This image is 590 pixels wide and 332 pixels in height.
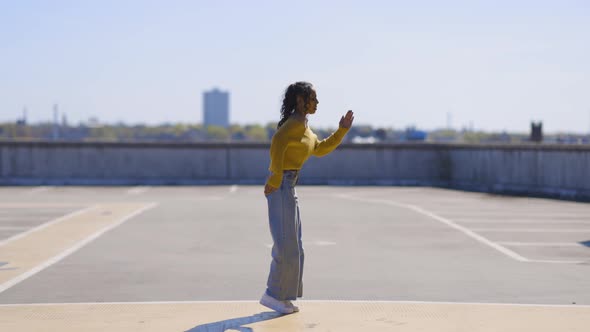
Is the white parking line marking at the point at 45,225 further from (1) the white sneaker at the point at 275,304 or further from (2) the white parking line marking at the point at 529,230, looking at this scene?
(2) the white parking line marking at the point at 529,230

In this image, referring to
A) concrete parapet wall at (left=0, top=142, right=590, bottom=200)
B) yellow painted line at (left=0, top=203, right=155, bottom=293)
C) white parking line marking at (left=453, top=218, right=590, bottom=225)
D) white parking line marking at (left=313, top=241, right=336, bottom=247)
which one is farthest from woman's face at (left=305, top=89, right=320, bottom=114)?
concrete parapet wall at (left=0, top=142, right=590, bottom=200)

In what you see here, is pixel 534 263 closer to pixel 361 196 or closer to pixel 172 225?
pixel 172 225

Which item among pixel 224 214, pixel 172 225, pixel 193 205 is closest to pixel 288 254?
pixel 172 225

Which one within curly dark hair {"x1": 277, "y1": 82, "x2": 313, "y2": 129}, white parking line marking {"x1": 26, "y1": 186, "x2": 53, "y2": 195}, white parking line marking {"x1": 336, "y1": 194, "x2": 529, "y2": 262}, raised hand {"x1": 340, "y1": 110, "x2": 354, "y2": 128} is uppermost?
curly dark hair {"x1": 277, "y1": 82, "x2": 313, "y2": 129}

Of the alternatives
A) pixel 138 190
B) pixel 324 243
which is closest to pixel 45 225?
pixel 324 243

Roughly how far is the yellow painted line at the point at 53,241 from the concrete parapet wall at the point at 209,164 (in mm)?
10954

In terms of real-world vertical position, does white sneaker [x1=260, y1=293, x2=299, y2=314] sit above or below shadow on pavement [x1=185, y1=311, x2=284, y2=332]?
above

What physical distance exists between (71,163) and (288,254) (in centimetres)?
2384

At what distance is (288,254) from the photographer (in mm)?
7348

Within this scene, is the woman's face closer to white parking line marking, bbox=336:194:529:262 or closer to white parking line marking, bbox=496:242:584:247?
white parking line marking, bbox=336:194:529:262

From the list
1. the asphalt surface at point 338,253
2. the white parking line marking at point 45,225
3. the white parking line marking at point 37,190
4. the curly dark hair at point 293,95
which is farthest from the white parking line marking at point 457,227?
the white parking line marking at point 37,190

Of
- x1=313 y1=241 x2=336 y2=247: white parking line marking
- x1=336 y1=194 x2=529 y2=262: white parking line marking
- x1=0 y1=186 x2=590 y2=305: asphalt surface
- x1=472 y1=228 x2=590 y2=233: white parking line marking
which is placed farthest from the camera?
x1=472 y1=228 x2=590 y2=233: white parking line marking

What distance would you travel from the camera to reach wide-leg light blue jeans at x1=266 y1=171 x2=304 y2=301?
289 inches

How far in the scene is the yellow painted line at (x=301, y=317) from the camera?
695cm
